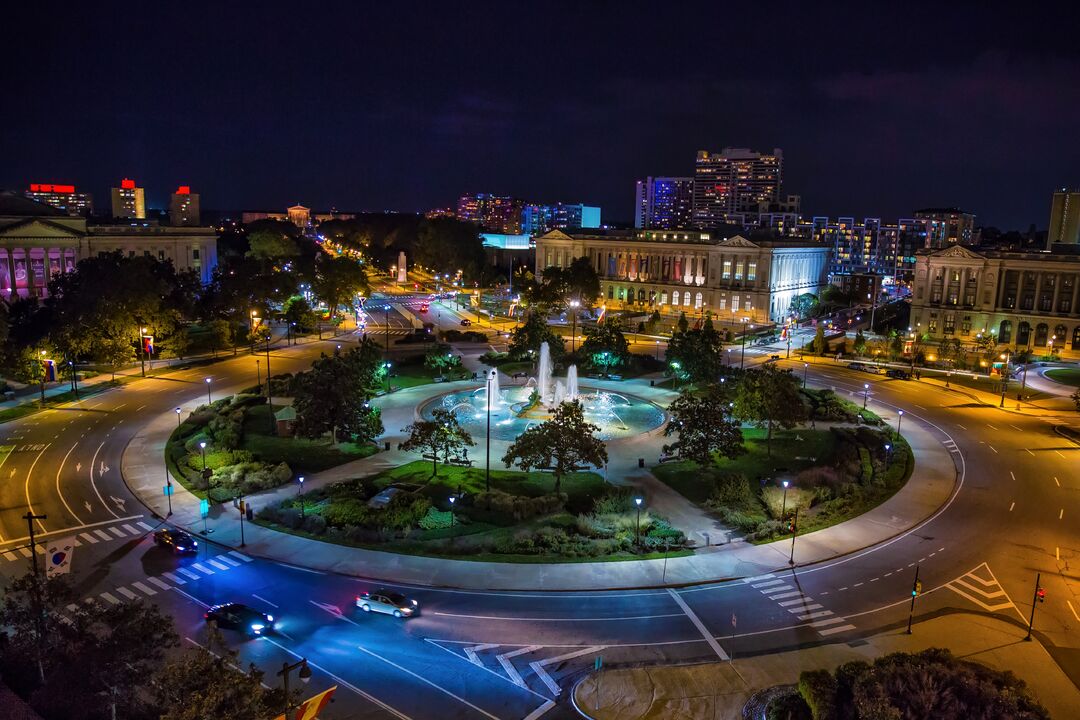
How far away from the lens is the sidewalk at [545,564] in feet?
109

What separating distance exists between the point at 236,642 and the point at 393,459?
21994 millimetres

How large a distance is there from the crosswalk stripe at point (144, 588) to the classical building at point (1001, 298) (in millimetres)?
105487

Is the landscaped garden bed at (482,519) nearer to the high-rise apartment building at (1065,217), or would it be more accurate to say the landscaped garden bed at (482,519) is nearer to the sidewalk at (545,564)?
the sidewalk at (545,564)

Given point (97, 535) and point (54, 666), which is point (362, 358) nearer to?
point (97, 535)

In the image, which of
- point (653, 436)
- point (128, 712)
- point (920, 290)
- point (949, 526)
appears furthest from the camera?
point (920, 290)

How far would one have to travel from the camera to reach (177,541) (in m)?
35.6

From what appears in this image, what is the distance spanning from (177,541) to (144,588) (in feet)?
11.9

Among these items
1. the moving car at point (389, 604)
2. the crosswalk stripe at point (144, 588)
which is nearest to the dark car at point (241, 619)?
the moving car at point (389, 604)

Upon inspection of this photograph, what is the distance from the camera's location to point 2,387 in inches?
2601

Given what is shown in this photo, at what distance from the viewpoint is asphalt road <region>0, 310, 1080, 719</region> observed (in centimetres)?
2622

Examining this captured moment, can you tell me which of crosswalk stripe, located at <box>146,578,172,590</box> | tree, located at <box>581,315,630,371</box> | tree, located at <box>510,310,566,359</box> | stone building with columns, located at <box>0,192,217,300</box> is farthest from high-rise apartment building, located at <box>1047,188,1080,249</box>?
stone building with columns, located at <box>0,192,217,300</box>

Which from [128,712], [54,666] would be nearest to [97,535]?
[54,666]

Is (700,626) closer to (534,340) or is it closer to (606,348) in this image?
(606,348)

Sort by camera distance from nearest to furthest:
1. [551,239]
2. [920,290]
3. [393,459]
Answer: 1. [393,459]
2. [920,290]
3. [551,239]
